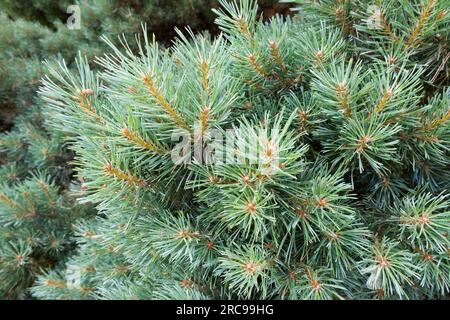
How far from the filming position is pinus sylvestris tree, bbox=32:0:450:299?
21.8 inches

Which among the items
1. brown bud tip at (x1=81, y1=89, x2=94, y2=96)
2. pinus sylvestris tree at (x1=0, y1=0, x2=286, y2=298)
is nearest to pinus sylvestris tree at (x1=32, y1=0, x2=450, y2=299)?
brown bud tip at (x1=81, y1=89, x2=94, y2=96)

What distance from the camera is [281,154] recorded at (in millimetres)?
518

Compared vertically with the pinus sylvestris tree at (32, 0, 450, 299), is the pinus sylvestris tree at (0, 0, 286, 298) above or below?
above

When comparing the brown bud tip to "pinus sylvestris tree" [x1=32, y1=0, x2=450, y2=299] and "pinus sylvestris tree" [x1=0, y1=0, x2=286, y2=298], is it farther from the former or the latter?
"pinus sylvestris tree" [x1=0, y1=0, x2=286, y2=298]

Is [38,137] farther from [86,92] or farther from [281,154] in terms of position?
[281,154]

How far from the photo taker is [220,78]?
564mm

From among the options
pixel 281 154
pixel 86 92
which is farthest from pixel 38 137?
pixel 281 154

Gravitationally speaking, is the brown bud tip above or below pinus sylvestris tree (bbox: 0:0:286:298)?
below

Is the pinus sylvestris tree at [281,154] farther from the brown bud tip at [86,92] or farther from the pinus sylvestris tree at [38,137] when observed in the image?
the pinus sylvestris tree at [38,137]

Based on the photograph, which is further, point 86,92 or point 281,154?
point 86,92

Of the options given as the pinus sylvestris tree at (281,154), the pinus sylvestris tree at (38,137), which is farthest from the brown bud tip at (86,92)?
the pinus sylvestris tree at (38,137)

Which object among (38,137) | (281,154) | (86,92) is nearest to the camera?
(281,154)

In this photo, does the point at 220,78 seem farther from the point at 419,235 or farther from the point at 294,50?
the point at 419,235

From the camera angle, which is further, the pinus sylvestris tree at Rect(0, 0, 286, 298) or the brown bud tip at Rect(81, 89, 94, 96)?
the pinus sylvestris tree at Rect(0, 0, 286, 298)
